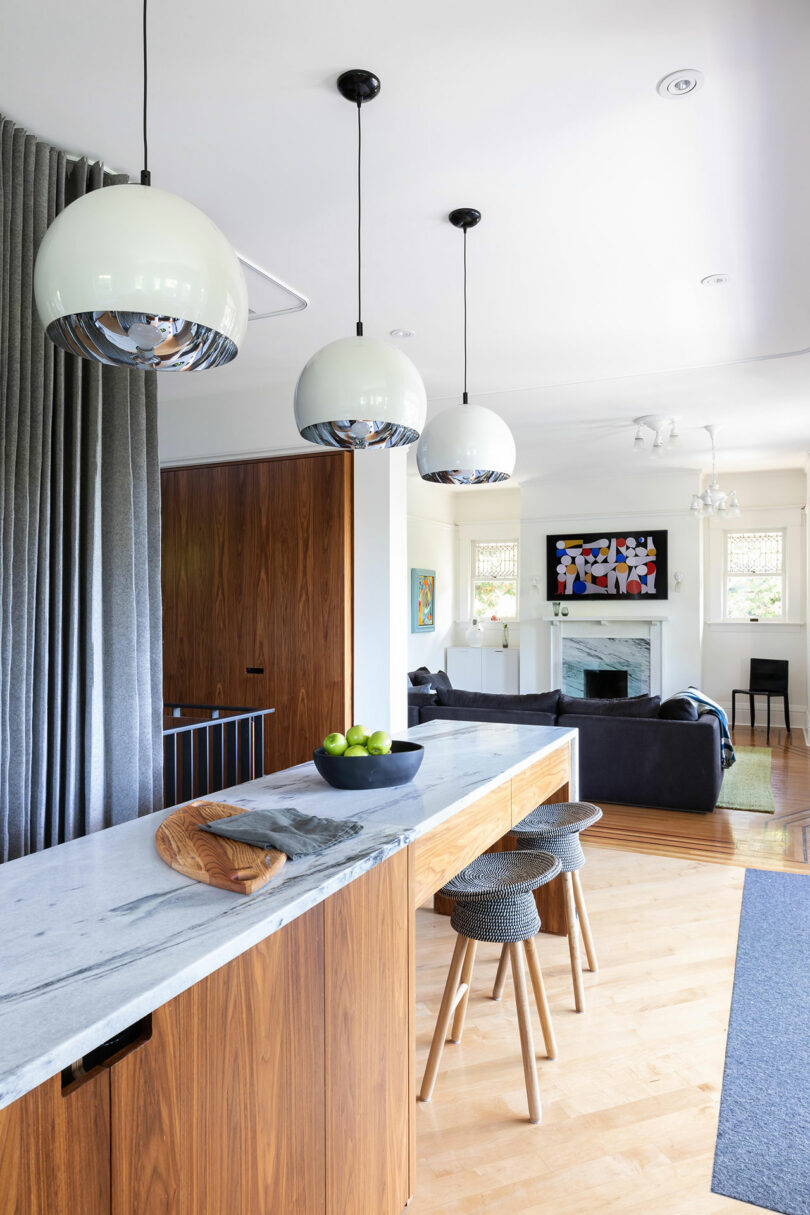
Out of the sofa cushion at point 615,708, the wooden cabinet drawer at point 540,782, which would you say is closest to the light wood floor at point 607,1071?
the wooden cabinet drawer at point 540,782

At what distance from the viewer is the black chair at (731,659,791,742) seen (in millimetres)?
8289

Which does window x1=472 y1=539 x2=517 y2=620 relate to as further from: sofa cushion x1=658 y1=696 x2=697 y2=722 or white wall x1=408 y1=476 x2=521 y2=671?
sofa cushion x1=658 y1=696 x2=697 y2=722

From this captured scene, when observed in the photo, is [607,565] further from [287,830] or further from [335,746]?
[287,830]

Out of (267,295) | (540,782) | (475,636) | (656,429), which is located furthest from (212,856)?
(475,636)

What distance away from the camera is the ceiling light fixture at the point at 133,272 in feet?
4.09

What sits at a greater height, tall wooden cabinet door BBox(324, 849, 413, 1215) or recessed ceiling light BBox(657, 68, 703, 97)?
Answer: recessed ceiling light BBox(657, 68, 703, 97)

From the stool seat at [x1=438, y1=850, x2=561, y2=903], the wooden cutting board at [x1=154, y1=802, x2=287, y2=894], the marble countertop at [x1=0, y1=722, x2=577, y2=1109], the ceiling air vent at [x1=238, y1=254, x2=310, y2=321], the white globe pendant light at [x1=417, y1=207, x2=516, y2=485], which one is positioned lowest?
the stool seat at [x1=438, y1=850, x2=561, y2=903]

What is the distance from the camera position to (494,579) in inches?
391

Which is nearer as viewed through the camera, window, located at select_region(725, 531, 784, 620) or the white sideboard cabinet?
window, located at select_region(725, 531, 784, 620)

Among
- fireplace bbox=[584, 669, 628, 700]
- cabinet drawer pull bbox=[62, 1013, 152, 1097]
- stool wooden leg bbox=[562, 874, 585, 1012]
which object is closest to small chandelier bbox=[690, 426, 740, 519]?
fireplace bbox=[584, 669, 628, 700]

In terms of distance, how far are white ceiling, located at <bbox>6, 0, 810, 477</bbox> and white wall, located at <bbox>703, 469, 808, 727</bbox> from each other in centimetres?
477

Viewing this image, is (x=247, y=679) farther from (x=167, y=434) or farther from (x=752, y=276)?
(x=752, y=276)

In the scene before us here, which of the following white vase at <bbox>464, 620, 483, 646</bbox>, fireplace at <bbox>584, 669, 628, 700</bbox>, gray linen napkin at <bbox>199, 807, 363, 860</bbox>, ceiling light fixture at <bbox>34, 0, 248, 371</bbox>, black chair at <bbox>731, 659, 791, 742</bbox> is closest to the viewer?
ceiling light fixture at <bbox>34, 0, 248, 371</bbox>

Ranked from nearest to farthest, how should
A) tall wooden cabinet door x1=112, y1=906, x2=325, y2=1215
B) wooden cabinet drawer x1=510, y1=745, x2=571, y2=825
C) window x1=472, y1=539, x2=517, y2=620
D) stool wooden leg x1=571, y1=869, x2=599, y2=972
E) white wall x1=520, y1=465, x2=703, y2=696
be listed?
tall wooden cabinet door x1=112, y1=906, x2=325, y2=1215
wooden cabinet drawer x1=510, y1=745, x2=571, y2=825
stool wooden leg x1=571, y1=869, x2=599, y2=972
white wall x1=520, y1=465, x2=703, y2=696
window x1=472, y1=539, x2=517, y2=620
